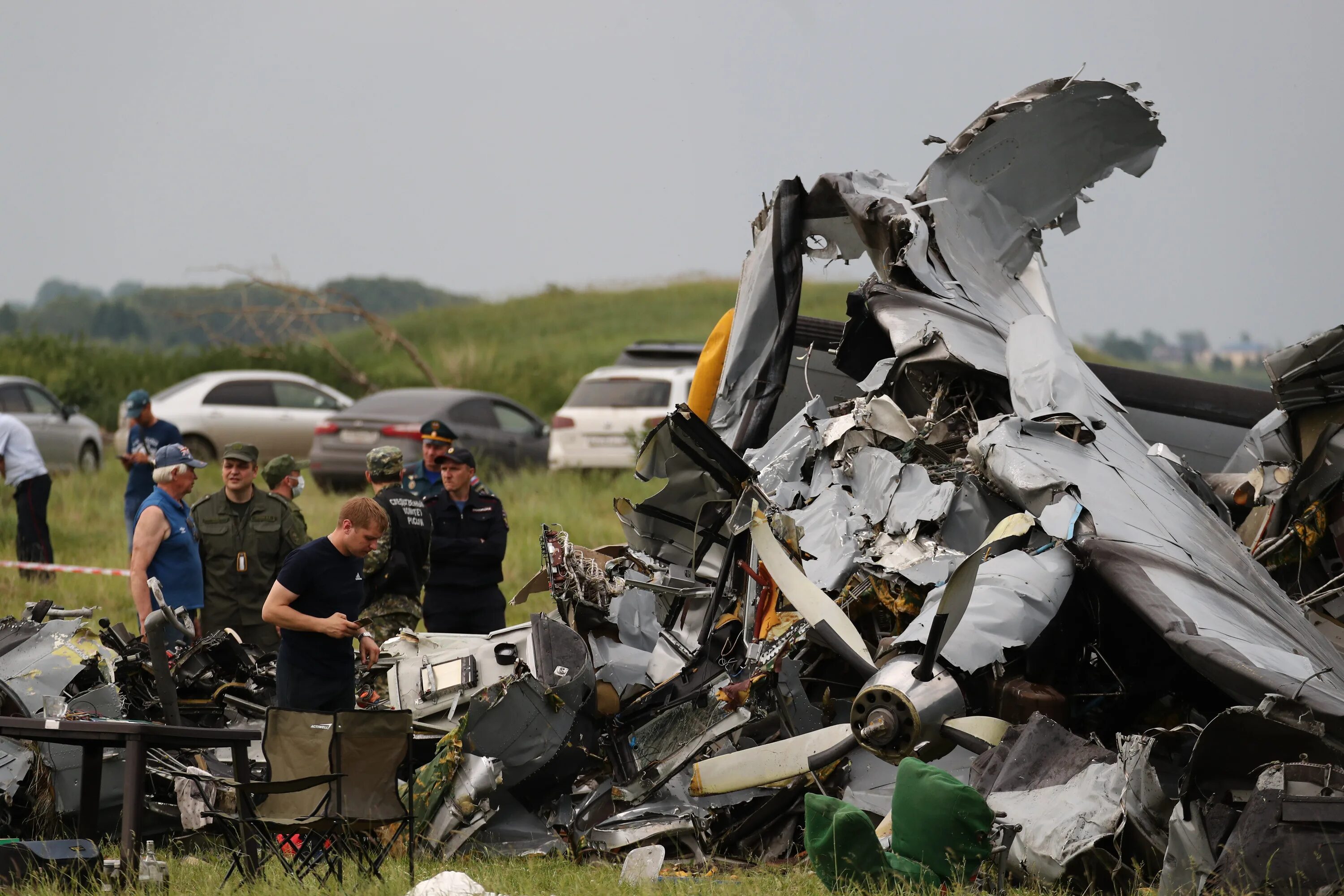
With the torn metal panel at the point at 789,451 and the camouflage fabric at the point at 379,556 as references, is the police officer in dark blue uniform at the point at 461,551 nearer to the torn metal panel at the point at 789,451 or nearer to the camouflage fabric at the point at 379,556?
the camouflage fabric at the point at 379,556

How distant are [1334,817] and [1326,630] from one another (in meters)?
3.23

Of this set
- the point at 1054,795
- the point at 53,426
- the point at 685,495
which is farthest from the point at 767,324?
the point at 53,426

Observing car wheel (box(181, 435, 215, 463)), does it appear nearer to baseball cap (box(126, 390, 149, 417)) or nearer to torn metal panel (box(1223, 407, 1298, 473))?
baseball cap (box(126, 390, 149, 417))

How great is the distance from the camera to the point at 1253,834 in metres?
4.41

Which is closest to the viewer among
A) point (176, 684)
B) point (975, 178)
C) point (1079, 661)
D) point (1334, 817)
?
point (1334, 817)

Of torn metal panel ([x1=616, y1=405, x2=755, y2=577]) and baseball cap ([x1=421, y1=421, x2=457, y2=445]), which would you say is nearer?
torn metal panel ([x1=616, y1=405, x2=755, y2=577])

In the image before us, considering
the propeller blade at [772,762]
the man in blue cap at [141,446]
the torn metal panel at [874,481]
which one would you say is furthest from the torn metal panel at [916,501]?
the man in blue cap at [141,446]

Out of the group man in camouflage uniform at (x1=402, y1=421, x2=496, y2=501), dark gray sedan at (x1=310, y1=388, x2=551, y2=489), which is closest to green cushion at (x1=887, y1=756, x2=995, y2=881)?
A: man in camouflage uniform at (x1=402, y1=421, x2=496, y2=501)

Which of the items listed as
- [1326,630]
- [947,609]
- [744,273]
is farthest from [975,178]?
[947,609]

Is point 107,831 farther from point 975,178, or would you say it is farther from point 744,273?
point 975,178

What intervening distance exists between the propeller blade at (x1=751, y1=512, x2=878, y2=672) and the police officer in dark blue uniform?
2249mm

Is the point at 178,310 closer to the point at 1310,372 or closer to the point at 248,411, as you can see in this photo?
the point at 248,411

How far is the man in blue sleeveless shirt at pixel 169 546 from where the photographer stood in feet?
24.7

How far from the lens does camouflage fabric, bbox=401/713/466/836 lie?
19.0 feet
